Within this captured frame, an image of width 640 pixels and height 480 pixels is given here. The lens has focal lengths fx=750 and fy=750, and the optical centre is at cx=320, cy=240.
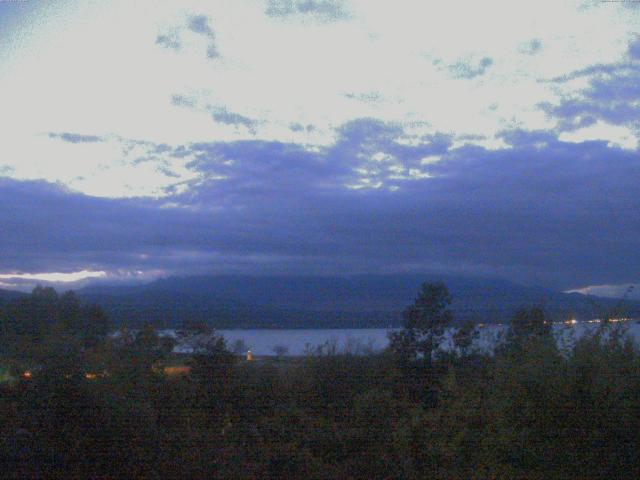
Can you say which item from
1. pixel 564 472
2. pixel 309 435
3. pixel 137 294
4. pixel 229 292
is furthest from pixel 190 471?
pixel 229 292

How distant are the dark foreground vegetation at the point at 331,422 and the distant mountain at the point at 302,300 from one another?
2.99m

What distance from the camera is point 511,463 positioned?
26.8ft

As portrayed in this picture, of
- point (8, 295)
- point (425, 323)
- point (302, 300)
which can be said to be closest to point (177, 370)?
point (425, 323)

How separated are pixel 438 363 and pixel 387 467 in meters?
3.87

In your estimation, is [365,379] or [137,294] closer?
[365,379]

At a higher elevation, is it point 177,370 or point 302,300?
point 302,300

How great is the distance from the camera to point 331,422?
31.2 ft

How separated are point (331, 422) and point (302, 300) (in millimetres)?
15497

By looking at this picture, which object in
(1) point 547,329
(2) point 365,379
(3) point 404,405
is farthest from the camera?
(2) point 365,379

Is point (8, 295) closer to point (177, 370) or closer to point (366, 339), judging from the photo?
point (177, 370)

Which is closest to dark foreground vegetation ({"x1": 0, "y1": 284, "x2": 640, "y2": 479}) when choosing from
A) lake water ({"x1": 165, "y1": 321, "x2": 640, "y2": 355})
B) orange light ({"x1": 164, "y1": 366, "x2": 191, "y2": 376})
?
orange light ({"x1": 164, "y1": 366, "x2": 191, "y2": 376})

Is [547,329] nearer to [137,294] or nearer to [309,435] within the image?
[309,435]

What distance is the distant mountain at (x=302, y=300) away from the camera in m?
15.4

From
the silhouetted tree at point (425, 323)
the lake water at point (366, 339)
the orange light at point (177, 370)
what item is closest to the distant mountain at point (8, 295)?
the lake water at point (366, 339)
